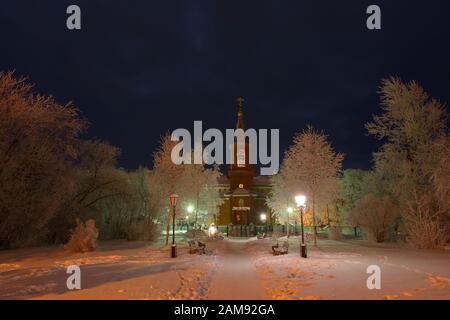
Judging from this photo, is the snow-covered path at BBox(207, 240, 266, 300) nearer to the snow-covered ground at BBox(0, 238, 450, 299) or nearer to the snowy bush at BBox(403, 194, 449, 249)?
the snow-covered ground at BBox(0, 238, 450, 299)

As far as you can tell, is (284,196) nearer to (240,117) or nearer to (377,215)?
(377,215)

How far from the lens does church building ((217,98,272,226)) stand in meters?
80.6

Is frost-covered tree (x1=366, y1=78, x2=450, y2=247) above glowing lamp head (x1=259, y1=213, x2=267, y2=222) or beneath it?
above

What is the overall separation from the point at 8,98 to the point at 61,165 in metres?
5.91

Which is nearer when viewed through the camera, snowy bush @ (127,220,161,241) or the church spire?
snowy bush @ (127,220,161,241)

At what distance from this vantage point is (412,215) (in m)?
27.9

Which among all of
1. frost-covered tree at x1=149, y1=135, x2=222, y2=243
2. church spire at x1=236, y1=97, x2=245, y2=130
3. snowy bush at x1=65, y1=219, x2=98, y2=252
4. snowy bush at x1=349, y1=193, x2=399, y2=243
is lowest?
snowy bush at x1=65, y1=219, x2=98, y2=252

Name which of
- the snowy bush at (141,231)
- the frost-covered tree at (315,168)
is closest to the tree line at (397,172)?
the frost-covered tree at (315,168)

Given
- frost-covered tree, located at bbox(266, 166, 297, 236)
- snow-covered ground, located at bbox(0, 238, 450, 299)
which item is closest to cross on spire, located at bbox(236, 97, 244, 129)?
frost-covered tree, located at bbox(266, 166, 297, 236)

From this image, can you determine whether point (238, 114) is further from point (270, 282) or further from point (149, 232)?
point (270, 282)

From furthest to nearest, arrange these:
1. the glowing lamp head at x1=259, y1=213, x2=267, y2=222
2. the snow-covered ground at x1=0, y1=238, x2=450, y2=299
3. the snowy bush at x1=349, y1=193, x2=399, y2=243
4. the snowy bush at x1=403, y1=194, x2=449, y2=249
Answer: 1. the glowing lamp head at x1=259, y1=213, x2=267, y2=222
2. the snowy bush at x1=349, y1=193, x2=399, y2=243
3. the snowy bush at x1=403, y1=194, x2=449, y2=249
4. the snow-covered ground at x1=0, y1=238, x2=450, y2=299

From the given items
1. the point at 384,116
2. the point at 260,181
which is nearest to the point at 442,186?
the point at 384,116

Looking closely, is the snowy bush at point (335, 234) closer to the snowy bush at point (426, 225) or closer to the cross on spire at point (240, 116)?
the snowy bush at point (426, 225)

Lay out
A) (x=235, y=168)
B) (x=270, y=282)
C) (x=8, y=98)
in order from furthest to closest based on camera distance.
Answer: (x=235, y=168), (x=8, y=98), (x=270, y=282)
